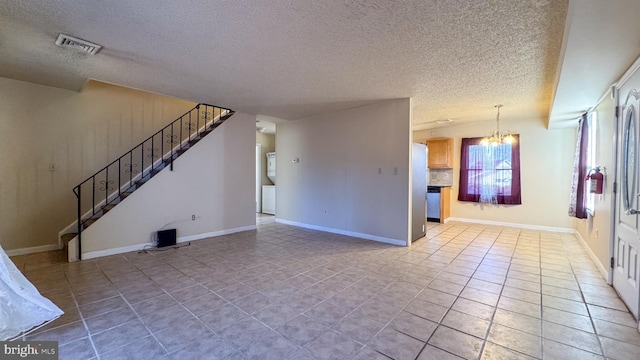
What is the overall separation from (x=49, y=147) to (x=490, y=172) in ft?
29.9

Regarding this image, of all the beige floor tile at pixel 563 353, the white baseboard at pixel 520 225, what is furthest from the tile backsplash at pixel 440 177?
the beige floor tile at pixel 563 353

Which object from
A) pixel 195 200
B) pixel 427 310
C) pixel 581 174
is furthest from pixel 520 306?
pixel 195 200

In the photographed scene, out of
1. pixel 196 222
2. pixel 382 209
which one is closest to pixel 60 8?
pixel 196 222

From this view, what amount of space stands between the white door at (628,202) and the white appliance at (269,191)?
23.8 ft

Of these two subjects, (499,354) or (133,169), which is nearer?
(499,354)

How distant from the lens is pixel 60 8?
2.19 meters

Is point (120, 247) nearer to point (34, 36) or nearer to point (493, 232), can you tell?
point (34, 36)

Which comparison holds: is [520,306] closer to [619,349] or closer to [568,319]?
[568,319]

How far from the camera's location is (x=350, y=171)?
17.9ft

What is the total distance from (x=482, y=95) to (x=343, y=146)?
2632mm

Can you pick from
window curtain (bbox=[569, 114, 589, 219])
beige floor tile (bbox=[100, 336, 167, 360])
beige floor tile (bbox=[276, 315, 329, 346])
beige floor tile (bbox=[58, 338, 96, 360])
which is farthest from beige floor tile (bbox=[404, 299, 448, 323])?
window curtain (bbox=[569, 114, 589, 219])

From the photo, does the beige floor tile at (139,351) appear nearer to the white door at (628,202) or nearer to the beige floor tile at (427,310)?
the beige floor tile at (427,310)

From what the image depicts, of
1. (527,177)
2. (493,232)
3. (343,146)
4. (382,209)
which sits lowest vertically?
(493,232)

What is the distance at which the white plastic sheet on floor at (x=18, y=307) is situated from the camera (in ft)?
6.40
